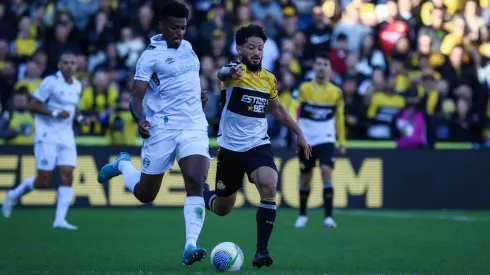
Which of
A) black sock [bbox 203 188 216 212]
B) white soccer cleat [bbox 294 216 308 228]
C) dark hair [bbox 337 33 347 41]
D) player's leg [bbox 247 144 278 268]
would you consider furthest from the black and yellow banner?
player's leg [bbox 247 144 278 268]

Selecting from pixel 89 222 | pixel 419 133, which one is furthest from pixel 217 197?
pixel 419 133

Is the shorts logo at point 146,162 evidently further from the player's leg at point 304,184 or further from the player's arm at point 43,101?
the player's leg at point 304,184

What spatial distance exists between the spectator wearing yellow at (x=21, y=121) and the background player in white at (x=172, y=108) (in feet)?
33.3

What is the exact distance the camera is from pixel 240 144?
1064cm

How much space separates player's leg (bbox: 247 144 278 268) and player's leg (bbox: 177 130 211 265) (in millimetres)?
692

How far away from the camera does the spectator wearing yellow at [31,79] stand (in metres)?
20.2

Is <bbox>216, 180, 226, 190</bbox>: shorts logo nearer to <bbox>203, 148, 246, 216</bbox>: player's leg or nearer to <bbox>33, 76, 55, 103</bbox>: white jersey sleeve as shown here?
<bbox>203, 148, 246, 216</bbox>: player's leg

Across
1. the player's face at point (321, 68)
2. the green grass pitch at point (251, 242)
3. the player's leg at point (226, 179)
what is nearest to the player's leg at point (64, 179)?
the green grass pitch at point (251, 242)

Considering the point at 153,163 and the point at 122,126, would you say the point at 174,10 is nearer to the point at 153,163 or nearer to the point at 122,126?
the point at 153,163

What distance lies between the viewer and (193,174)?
9.59 metres

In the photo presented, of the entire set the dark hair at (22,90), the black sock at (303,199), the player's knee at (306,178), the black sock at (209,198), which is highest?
the dark hair at (22,90)

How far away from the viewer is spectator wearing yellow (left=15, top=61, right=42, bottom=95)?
20.2m

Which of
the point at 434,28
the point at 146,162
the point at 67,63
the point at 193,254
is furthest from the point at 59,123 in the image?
the point at 434,28

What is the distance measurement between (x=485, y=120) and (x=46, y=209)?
31.3 feet
